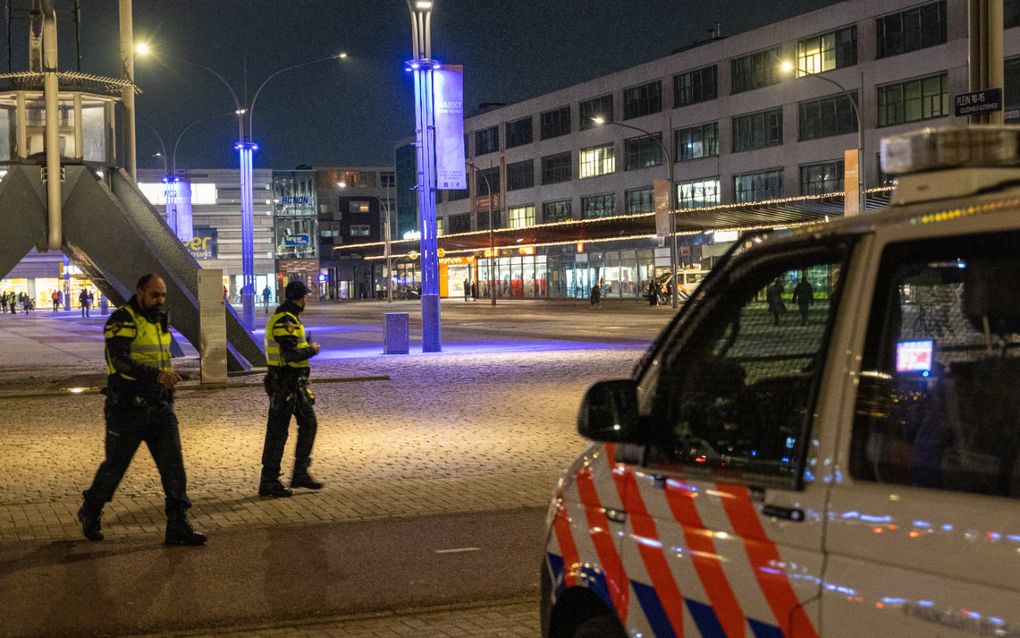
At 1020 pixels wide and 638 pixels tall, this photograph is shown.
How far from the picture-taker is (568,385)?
19.6 meters

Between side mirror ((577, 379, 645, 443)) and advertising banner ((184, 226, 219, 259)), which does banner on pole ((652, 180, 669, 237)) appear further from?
side mirror ((577, 379, 645, 443))

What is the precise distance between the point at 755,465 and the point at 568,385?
16.4 meters

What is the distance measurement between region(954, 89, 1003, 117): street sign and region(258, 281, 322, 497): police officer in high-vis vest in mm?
5196

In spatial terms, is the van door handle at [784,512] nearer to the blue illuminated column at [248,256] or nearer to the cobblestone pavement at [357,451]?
the cobblestone pavement at [357,451]

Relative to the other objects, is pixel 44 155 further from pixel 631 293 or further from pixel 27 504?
pixel 631 293

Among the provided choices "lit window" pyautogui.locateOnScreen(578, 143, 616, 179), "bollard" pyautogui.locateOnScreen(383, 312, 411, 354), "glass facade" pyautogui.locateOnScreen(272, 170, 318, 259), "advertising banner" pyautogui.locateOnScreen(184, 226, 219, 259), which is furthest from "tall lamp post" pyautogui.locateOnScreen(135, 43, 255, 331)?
"glass facade" pyautogui.locateOnScreen(272, 170, 318, 259)

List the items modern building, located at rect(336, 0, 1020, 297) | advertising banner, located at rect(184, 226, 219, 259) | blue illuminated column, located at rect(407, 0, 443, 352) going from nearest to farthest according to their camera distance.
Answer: blue illuminated column, located at rect(407, 0, 443, 352), modern building, located at rect(336, 0, 1020, 297), advertising banner, located at rect(184, 226, 219, 259)

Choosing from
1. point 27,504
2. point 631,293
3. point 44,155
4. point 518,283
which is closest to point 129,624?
point 27,504

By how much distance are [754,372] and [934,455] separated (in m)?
0.73

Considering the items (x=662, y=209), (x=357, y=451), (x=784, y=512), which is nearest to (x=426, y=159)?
(x=357, y=451)

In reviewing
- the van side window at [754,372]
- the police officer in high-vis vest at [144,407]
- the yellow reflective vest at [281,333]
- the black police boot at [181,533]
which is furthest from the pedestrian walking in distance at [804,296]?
the yellow reflective vest at [281,333]

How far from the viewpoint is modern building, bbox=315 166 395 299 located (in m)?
131

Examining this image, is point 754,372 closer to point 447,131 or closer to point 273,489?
point 273,489

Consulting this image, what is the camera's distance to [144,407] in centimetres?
820
